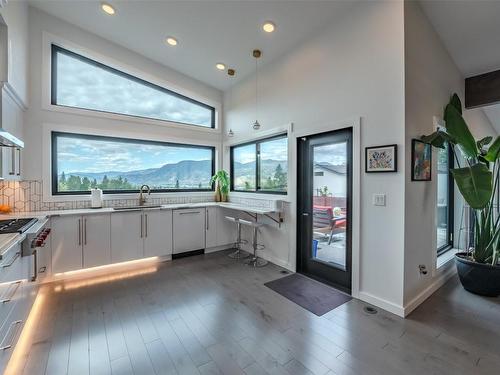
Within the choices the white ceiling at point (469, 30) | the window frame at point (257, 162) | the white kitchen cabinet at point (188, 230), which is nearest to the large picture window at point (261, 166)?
the window frame at point (257, 162)

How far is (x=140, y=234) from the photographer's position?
405cm

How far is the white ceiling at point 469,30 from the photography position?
271 centimetres

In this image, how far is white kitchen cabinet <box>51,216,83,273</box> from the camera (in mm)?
3369

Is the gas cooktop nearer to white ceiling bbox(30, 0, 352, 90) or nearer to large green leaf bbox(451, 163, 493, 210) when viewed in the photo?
white ceiling bbox(30, 0, 352, 90)

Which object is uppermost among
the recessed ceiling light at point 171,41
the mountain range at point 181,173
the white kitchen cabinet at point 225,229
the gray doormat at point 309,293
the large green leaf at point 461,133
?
the recessed ceiling light at point 171,41

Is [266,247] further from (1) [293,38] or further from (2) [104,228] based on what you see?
(1) [293,38]

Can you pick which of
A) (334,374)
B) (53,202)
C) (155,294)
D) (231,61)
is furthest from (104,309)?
(231,61)

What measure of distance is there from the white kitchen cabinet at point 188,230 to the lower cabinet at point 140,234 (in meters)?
0.13

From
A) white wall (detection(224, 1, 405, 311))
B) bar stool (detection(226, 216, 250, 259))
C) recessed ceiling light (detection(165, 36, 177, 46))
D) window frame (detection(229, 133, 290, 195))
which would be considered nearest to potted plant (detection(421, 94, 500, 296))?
white wall (detection(224, 1, 405, 311))

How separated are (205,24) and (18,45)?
238 centimetres

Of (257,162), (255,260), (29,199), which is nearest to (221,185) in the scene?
(257,162)

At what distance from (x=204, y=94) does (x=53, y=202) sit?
136 inches

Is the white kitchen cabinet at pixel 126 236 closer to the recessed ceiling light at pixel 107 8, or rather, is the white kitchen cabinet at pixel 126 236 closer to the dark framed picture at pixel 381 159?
the recessed ceiling light at pixel 107 8

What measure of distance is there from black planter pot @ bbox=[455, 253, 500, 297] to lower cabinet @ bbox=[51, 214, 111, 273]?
5.05 metres
